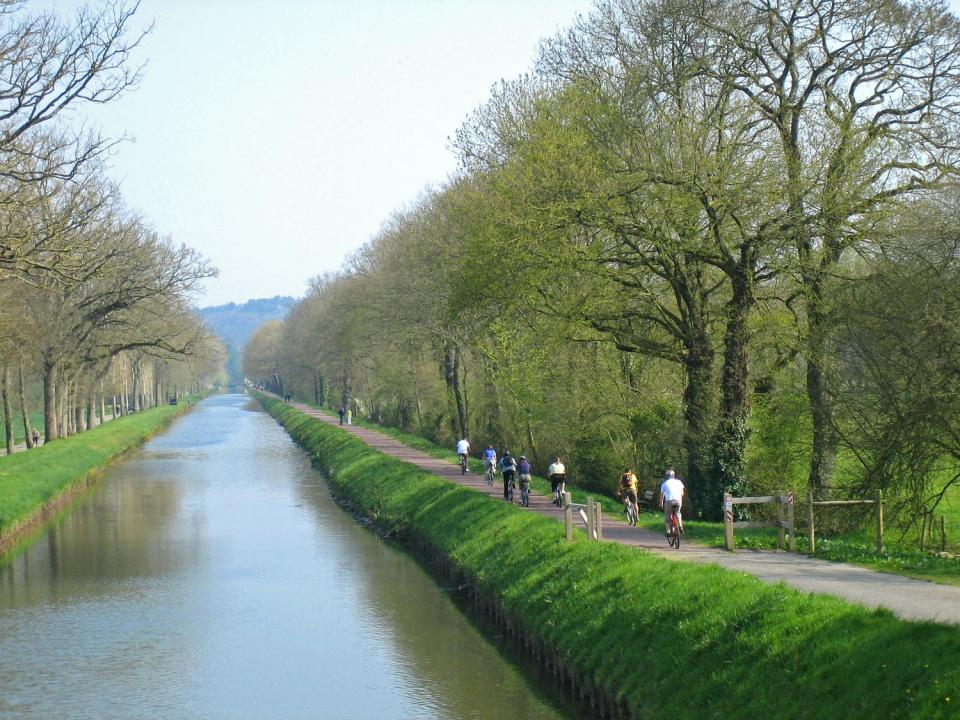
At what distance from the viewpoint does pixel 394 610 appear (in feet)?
81.3

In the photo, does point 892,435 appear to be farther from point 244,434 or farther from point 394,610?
point 244,434

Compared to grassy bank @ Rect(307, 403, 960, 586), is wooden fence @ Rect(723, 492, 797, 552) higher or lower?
higher

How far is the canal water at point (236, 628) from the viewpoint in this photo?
18203 millimetres

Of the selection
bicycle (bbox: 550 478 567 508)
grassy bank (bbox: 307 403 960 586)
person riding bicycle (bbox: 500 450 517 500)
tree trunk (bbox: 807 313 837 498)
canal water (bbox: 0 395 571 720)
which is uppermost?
tree trunk (bbox: 807 313 837 498)

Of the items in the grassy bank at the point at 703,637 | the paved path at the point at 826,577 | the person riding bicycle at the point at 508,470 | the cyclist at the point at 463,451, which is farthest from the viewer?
the cyclist at the point at 463,451

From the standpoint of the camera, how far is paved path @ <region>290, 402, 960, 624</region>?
51.5 feet

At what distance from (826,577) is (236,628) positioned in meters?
12.0

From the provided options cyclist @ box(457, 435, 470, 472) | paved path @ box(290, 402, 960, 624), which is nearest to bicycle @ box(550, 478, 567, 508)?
paved path @ box(290, 402, 960, 624)

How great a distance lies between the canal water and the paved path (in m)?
4.20

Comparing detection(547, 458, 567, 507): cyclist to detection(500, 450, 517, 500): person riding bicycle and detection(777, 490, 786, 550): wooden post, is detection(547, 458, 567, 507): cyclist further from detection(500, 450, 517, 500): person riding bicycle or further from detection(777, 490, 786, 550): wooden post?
detection(777, 490, 786, 550): wooden post

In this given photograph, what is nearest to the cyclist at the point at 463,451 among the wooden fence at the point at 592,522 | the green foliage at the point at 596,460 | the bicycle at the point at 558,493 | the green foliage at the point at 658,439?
the green foliage at the point at 596,460

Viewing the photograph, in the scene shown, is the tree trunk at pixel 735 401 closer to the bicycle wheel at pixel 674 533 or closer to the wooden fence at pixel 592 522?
the wooden fence at pixel 592 522

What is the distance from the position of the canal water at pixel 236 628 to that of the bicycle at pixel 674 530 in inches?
170

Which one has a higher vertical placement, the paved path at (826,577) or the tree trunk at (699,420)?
the tree trunk at (699,420)
